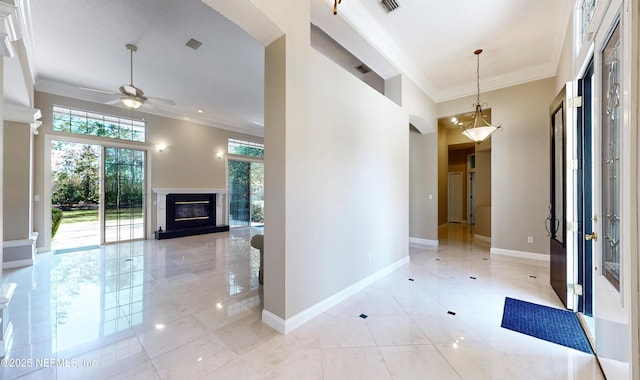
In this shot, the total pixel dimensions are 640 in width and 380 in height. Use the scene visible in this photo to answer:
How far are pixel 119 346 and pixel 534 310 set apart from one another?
4.16 metres

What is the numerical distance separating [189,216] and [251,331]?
602 centimetres

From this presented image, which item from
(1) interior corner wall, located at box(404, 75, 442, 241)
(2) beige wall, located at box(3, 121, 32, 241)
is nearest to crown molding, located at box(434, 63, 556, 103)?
(1) interior corner wall, located at box(404, 75, 442, 241)

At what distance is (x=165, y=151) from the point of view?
6.85 m

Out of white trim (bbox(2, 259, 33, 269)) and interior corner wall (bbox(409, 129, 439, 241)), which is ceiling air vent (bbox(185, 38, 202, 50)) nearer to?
white trim (bbox(2, 259, 33, 269))

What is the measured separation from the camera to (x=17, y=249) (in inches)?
171

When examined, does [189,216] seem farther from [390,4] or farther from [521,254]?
[521,254]

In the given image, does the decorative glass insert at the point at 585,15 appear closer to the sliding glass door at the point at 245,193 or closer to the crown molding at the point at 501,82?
the crown molding at the point at 501,82

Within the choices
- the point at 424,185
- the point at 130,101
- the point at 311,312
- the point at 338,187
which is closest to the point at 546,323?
the point at 311,312

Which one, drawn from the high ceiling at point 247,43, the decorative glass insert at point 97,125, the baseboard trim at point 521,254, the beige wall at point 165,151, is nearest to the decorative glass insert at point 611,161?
the high ceiling at point 247,43

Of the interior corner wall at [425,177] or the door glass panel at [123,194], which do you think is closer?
the interior corner wall at [425,177]

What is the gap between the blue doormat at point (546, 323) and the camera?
88.1 inches

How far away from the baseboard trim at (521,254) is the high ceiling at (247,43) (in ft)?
11.2

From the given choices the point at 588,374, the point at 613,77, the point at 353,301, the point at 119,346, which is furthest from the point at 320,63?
the point at 588,374

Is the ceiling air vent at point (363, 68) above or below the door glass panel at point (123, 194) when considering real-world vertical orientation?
above
